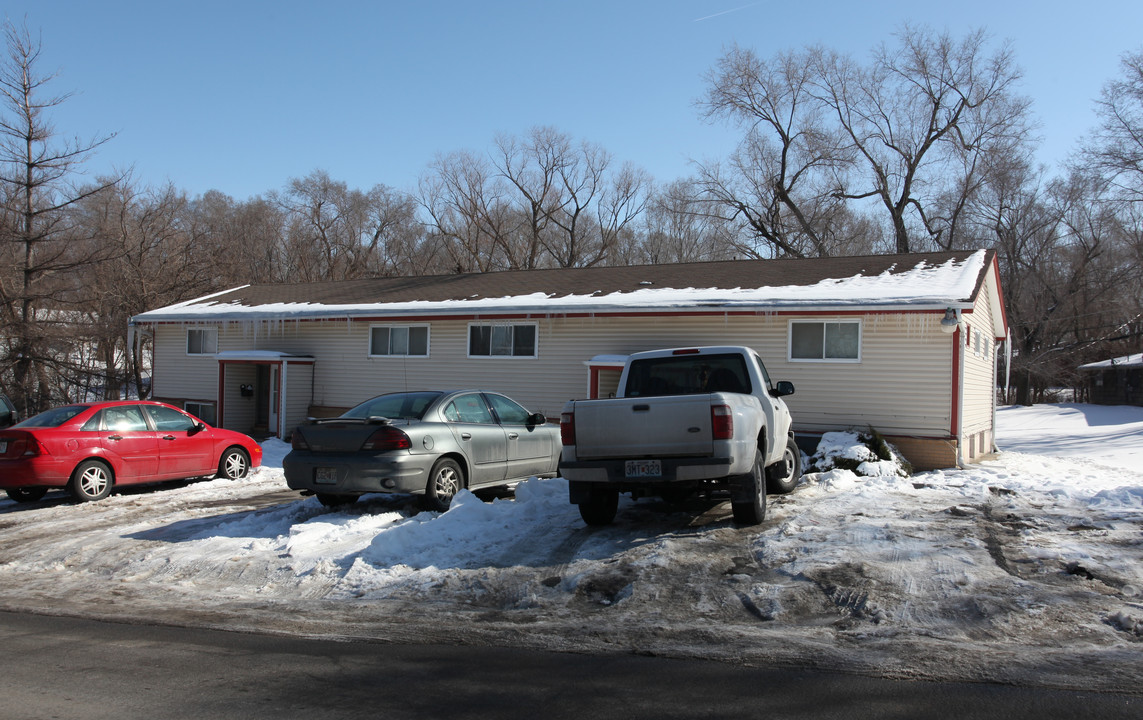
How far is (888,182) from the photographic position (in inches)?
1560

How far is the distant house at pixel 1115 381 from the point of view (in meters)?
38.7

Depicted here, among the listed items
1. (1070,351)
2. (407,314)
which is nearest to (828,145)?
(1070,351)

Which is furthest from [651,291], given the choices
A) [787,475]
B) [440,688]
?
[440,688]

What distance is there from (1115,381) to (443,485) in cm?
4250

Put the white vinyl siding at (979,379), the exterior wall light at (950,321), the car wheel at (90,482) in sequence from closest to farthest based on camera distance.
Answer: the car wheel at (90,482) < the exterior wall light at (950,321) < the white vinyl siding at (979,379)

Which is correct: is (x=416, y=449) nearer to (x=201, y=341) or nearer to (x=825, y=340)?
(x=825, y=340)

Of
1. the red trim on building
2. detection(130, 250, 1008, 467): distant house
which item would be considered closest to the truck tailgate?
detection(130, 250, 1008, 467): distant house

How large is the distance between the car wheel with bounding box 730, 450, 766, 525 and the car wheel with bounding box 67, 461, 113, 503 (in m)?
8.44

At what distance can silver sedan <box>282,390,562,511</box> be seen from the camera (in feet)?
28.9

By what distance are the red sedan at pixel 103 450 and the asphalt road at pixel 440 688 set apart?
6.00 m

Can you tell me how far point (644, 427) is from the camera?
783 centimetres

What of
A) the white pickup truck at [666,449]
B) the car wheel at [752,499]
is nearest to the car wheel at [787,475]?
the white pickup truck at [666,449]

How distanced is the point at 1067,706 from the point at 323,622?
15.4 ft

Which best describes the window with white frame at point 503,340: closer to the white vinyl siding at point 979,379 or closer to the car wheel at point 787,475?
the car wheel at point 787,475
